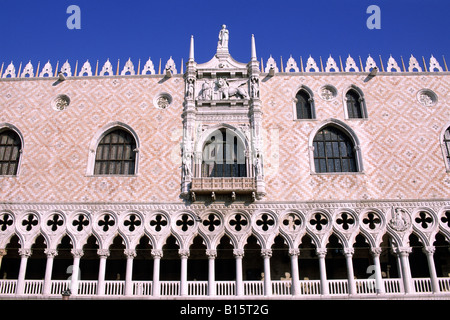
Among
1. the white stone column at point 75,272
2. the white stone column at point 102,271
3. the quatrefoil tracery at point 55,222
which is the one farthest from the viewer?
the quatrefoil tracery at point 55,222

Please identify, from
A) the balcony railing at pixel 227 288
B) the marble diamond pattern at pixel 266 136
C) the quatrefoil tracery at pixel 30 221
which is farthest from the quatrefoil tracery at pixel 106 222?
the quatrefoil tracery at pixel 30 221

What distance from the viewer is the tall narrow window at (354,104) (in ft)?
61.4

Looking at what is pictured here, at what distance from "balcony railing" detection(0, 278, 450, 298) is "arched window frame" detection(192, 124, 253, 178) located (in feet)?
14.1

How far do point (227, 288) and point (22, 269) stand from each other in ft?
25.5

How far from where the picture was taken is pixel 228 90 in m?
18.9

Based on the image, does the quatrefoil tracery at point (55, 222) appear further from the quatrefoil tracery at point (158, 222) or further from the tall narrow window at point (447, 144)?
the tall narrow window at point (447, 144)

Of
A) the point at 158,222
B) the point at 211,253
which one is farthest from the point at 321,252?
the point at 158,222

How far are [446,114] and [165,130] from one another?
11873 mm

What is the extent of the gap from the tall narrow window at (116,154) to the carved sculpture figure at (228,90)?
4335 mm

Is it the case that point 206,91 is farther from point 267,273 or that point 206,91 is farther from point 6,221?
point 6,221

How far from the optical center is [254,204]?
16906 millimetres

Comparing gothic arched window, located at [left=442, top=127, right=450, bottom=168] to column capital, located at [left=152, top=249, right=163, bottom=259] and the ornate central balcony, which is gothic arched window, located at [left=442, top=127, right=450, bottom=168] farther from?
column capital, located at [left=152, top=249, right=163, bottom=259]

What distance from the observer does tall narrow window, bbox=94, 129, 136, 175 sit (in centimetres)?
1819

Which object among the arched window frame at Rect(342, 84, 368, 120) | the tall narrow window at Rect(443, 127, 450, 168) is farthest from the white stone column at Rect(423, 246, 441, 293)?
the arched window frame at Rect(342, 84, 368, 120)
